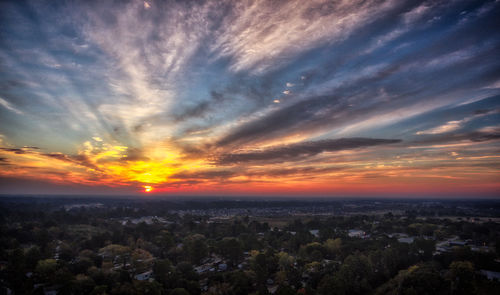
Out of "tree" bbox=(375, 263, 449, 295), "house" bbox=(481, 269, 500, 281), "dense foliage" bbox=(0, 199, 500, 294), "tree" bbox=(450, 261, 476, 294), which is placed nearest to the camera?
"tree" bbox=(450, 261, 476, 294)

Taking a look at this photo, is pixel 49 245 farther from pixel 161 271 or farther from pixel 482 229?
pixel 482 229

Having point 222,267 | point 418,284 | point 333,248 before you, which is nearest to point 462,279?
point 418,284

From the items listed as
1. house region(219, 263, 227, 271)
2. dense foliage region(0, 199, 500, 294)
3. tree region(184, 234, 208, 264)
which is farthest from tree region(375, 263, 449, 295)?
tree region(184, 234, 208, 264)

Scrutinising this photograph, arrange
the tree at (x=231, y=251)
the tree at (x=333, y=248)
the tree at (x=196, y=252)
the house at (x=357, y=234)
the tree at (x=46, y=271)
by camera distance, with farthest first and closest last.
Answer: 1. the house at (x=357, y=234)
2. the tree at (x=333, y=248)
3. the tree at (x=196, y=252)
4. the tree at (x=231, y=251)
5. the tree at (x=46, y=271)

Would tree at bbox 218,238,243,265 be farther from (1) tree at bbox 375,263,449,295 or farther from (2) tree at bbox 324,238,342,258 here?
(1) tree at bbox 375,263,449,295

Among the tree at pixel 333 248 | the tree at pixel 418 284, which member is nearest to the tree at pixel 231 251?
the tree at pixel 333 248

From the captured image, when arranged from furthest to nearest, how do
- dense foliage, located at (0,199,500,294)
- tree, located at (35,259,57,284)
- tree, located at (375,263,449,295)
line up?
tree, located at (35,259,57,284), dense foliage, located at (0,199,500,294), tree, located at (375,263,449,295)

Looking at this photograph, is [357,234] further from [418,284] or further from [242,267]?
[418,284]

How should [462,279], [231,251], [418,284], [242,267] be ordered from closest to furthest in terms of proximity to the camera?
1. [418,284]
2. [462,279]
3. [242,267]
4. [231,251]

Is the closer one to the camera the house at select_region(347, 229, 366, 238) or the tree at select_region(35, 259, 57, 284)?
the tree at select_region(35, 259, 57, 284)

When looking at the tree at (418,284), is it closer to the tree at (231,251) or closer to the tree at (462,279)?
the tree at (462,279)

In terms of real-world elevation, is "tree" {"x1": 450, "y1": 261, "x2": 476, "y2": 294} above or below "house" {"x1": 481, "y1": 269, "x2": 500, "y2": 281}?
above
